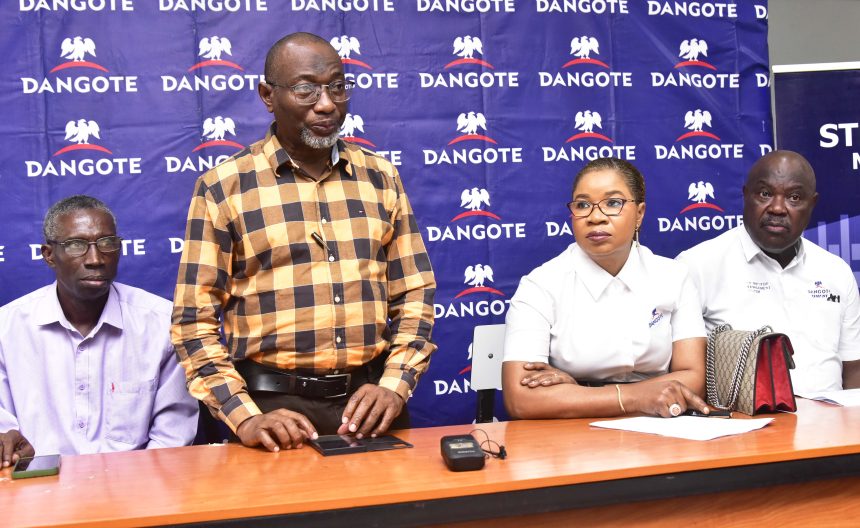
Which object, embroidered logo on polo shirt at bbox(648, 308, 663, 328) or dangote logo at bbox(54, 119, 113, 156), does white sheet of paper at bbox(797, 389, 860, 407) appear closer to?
embroidered logo on polo shirt at bbox(648, 308, 663, 328)

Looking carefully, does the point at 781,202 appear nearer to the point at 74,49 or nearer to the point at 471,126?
the point at 471,126

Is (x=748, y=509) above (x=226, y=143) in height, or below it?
below

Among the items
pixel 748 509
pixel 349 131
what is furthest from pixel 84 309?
pixel 748 509

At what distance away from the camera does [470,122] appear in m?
3.76

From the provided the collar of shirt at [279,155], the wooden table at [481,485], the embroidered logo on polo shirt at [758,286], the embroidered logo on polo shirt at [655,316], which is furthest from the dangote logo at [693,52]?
the wooden table at [481,485]

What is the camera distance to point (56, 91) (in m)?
3.36

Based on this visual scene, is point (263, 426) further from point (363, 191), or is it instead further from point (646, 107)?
point (646, 107)

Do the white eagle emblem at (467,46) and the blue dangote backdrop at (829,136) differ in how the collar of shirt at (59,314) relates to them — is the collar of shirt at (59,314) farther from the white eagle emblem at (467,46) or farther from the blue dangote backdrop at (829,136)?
the blue dangote backdrop at (829,136)

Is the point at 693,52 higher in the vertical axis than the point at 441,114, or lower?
higher

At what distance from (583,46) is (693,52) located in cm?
58

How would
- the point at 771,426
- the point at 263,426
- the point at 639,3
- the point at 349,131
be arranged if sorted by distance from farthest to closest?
1. the point at 639,3
2. the point at 349,131
3. the point at 771,426
4. the point at 263,426

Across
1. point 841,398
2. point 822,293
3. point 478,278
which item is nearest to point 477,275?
point 478,278

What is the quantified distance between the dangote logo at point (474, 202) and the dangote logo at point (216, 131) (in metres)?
1.06

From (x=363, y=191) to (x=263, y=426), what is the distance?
2.41 feet
